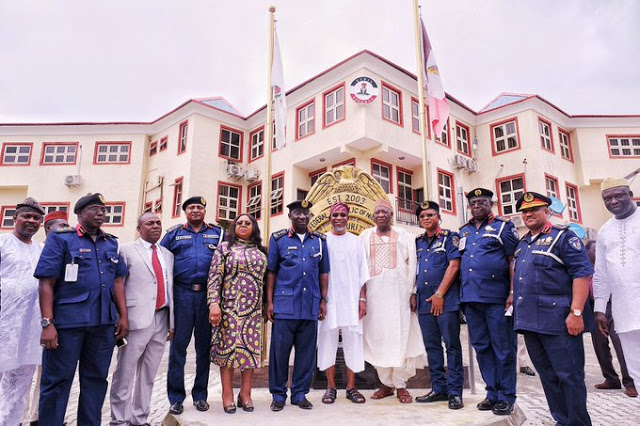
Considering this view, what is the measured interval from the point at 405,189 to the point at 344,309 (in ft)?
44.4

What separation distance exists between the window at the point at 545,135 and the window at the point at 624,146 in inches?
130

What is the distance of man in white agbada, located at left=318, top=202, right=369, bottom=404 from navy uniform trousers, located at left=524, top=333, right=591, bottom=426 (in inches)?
67.9

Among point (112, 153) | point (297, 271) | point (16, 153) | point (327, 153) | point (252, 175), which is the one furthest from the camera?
point (16, 153)

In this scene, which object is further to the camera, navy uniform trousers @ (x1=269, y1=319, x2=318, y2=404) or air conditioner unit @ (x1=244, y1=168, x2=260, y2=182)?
air conditioner unit @ (x1=244, y1=168, x2=260, y2=182)

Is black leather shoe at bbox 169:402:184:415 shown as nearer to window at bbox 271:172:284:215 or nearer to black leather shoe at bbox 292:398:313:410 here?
black leather shoe at bbox 292:398:313:410

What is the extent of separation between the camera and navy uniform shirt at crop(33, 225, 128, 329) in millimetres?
3377

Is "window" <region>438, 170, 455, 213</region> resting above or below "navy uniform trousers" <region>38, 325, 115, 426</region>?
above

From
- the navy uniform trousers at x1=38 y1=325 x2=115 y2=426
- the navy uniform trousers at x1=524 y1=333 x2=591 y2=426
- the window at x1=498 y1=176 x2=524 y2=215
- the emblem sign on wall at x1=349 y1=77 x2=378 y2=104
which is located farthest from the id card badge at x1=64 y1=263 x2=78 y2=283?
the window at x1=498 y1=176 x2=524 y2=215

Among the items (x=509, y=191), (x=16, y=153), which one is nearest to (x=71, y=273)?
(x=509, y=191)

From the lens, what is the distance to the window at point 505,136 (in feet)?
61.8

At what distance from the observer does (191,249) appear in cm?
438

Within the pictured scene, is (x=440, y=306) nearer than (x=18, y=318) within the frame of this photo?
No

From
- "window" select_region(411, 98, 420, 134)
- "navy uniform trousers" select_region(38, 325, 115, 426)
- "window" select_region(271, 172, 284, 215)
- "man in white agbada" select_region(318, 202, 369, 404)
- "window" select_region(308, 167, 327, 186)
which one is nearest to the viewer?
"navy uniform trousers" select_region(38, 325, 115, 426)

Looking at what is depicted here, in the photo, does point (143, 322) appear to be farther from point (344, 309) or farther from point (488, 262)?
point (488, 262)
